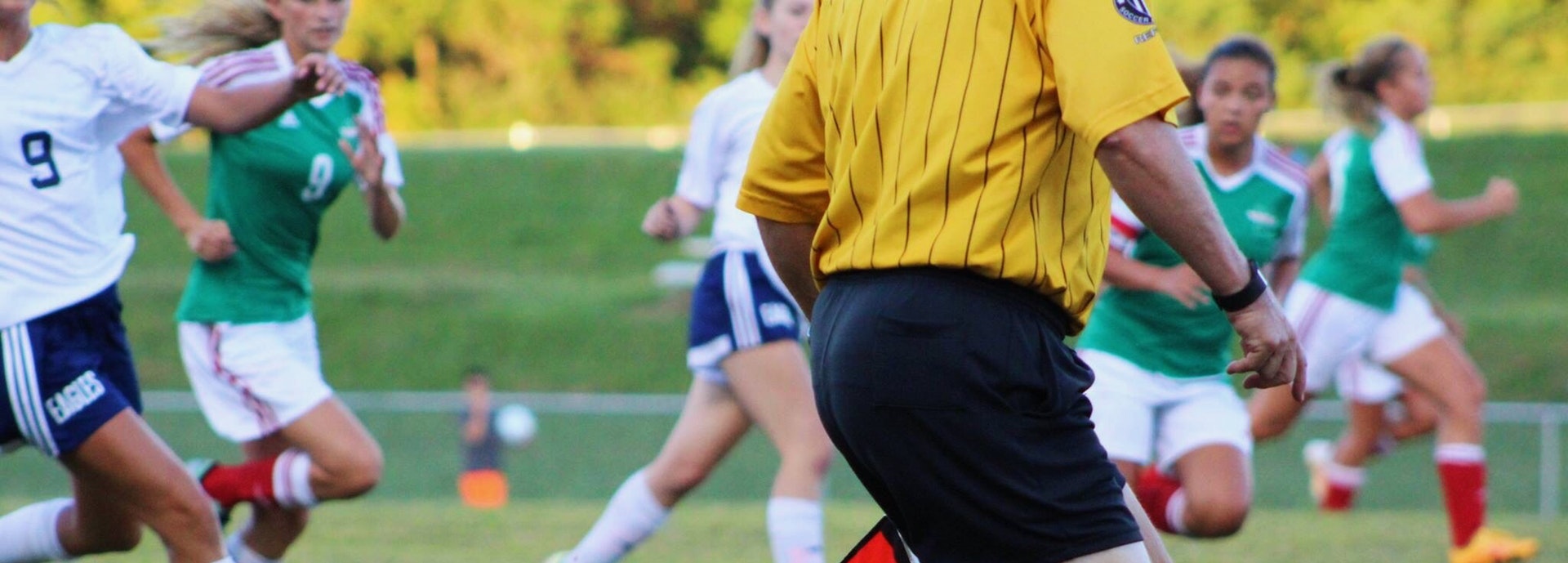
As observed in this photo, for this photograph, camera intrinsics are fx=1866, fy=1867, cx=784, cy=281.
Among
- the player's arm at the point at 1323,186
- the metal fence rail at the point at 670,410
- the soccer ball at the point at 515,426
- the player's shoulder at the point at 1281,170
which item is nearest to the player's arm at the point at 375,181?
the player's shoulder at the point at 1281,170

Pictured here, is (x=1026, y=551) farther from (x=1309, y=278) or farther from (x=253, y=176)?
(x=1309, y=278)

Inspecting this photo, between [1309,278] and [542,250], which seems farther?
[542,250]


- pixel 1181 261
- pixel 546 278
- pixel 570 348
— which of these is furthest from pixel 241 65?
pixel 546 278

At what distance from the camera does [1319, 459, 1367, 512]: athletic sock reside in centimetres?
945

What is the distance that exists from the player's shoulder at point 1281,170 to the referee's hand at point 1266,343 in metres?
2.75

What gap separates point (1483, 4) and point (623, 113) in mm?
14615

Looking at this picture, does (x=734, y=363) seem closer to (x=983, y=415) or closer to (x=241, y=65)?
(x=241, y=65)

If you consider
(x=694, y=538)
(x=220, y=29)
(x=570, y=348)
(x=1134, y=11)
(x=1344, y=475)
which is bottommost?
(x=570, y=348)

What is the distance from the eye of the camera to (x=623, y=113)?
33.8 metres

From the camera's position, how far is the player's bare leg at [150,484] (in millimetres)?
4242

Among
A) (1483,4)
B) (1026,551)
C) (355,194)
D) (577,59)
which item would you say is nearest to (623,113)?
(577,59)

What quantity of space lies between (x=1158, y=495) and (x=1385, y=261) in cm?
241

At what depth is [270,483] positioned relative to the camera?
555 centimetres

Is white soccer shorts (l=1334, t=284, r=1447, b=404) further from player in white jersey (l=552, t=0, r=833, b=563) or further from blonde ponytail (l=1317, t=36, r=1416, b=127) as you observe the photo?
player in white jersey (l=552, t=0, r=833, b=563)
